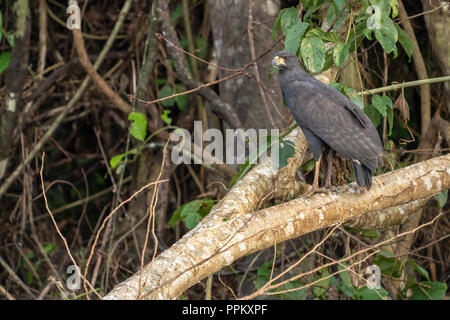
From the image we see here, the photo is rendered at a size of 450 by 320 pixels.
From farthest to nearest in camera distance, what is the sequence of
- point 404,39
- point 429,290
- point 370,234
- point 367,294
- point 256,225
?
point 370,234, point 429,290, point 367,294, point 404,39, point 256,225

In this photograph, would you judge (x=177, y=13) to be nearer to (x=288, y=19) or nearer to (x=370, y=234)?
(x=288, y=19)

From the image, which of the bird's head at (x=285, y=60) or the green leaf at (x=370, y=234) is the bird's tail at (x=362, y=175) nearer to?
the bird's head at (x=285, y=60)

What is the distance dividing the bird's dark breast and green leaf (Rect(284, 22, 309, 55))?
247 mm

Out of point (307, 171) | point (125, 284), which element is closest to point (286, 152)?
point (307, 171)

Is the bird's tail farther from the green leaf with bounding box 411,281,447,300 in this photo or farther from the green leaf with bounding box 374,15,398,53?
the green leaf with bounding box 411,281,447,300

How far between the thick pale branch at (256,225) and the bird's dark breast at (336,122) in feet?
0.52

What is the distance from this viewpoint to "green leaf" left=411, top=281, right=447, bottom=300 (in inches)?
150

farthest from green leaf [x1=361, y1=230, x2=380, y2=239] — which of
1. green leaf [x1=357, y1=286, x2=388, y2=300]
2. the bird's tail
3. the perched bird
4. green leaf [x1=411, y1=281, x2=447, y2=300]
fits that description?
the bird's tail

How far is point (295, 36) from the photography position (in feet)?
9.59

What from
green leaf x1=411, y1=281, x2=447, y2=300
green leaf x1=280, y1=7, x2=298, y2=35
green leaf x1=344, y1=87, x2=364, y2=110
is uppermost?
green leaf x1=280, y1=7, x2=298, y2=35

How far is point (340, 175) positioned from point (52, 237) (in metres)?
3.28

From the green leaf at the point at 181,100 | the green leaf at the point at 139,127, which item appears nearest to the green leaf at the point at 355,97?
the green leaf at the point at 139,127

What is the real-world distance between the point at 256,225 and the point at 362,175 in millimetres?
591

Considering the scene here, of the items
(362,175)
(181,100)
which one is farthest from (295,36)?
(181,100)
